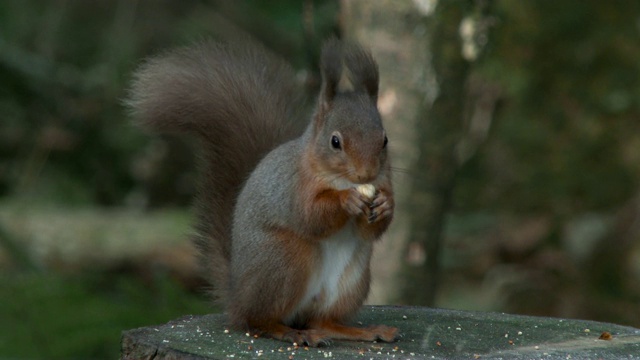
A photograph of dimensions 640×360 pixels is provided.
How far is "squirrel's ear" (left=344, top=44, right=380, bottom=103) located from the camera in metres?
2.79

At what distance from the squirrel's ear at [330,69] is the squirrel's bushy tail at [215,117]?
48cm

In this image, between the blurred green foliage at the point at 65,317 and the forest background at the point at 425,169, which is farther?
the forest background at the point at 425,169

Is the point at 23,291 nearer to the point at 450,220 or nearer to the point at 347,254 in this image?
the point at 347,254

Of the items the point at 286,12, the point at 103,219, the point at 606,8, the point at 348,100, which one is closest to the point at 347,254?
the point at 348,100

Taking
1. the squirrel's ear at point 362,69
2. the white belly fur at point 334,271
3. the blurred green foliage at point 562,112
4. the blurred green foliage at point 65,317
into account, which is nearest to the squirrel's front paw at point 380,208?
the white belly fur at point 334,271

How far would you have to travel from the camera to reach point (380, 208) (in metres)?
2.69

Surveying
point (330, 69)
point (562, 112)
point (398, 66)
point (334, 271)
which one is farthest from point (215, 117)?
point (562, 112)

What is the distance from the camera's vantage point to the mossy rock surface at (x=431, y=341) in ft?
8.48

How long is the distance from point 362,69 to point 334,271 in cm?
54

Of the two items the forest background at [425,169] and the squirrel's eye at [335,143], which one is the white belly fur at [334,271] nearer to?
the squirrel's eye at [335,143]

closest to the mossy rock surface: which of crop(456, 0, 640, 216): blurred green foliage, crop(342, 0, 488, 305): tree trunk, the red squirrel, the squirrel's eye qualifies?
the red squirrel

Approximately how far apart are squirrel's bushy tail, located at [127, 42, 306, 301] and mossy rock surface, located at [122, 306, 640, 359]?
307 millimetres

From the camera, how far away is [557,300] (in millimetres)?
Answer: 6223

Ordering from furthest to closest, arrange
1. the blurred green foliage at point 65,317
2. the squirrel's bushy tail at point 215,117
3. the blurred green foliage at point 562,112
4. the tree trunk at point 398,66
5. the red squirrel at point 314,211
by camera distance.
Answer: the blurred green foliage at point 562,112, the tree trunk at point 398,66, the blurred green foliage at point 65,317, the squirrel's bushy tail at point 215,117, the red squirrel at point 314,211
